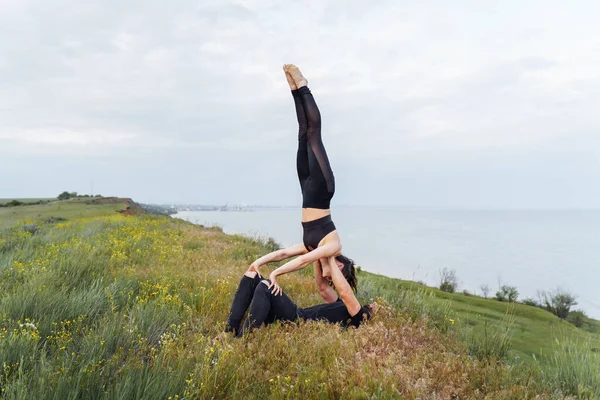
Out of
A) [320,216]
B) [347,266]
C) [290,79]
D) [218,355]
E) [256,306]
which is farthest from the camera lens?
[347,266]

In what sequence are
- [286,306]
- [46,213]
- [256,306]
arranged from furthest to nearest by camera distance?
[46,213] < [286,306] < [256,306]

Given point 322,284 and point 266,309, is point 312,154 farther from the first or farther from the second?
point 266,309

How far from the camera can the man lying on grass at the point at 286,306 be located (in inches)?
219

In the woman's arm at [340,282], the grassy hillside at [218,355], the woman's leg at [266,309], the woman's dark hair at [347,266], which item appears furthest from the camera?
the woman's dark hair at [347,266]

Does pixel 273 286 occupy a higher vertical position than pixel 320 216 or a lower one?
lower

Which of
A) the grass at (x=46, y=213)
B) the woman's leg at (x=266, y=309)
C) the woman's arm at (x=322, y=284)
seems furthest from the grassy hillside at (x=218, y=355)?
the grass at (x=46, y=213)

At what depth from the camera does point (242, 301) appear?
223 inches

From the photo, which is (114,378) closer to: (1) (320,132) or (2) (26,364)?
(2) (26,364)

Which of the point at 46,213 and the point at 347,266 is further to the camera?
the point at 46,213

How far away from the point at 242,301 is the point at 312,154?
7.98 ft

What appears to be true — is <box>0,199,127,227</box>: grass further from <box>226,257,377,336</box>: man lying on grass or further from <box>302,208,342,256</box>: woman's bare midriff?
<box>302,208,342,256</box>: woman's bare midriff

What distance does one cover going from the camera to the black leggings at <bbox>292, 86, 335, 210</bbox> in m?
5.56

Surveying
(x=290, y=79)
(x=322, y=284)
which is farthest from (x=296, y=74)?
(x=322, y=284)

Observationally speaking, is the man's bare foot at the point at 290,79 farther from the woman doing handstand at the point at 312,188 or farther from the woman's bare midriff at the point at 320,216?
the woman's bare midriff at the point at 320,216
